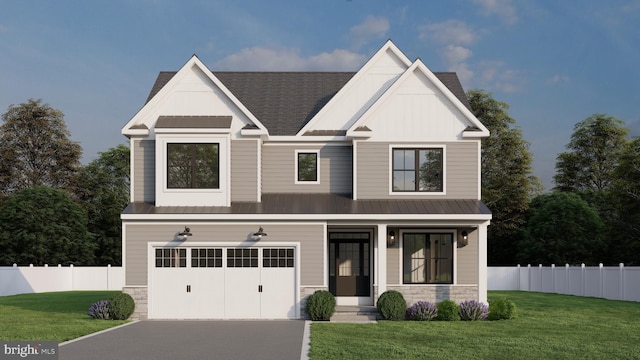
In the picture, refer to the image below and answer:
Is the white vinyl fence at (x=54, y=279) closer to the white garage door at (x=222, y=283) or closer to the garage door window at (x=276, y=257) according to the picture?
the white garage door at (x=222, y=283)

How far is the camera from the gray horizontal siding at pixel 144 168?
25.0m

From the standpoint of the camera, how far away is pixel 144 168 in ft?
82.2

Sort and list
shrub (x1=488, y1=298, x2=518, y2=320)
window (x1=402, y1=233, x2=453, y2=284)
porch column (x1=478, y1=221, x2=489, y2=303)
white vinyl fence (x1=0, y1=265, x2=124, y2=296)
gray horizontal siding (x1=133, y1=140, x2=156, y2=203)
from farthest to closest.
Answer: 1. white vinyl fence (x1=0, y1=265, x2=124, y2=296)
2. gray horizontal siding (x1=133, y1=140, x2=156, y2=203)
3. window (x1=402, y1=233, x2=453, y2=284)
4. porch column (x1=478, y1=221, x2=489, y2=303)
5. shrub (x1=488, y1=298, x2=518, y2=320)

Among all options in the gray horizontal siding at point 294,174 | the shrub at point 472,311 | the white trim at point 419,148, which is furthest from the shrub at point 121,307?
the shrub at point 472,311

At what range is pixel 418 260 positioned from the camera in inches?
987

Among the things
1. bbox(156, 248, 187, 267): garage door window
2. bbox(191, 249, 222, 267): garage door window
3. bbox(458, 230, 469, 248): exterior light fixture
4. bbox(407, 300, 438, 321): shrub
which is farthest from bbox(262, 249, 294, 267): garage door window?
bbox(458, 230, 469, 248): exterior light fixture

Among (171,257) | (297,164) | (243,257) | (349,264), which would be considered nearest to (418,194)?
(349,264)

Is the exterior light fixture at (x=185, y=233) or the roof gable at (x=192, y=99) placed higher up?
the roof gable at (x=192, y=99)

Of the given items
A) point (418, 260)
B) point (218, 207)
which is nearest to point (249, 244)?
point (218, 207)

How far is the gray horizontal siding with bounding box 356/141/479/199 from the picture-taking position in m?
25.1

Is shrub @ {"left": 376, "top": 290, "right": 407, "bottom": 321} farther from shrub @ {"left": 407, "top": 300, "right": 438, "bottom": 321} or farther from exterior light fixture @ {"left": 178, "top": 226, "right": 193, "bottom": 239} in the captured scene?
exterior light fixture @ {"left": 178, "top": 226, "right": 193, "bottom": 239}

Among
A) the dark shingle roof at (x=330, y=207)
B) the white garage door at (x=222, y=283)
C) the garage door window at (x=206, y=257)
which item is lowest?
the white garage door at (x=222, y=283)

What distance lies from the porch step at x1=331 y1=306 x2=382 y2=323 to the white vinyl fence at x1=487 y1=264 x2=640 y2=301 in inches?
512

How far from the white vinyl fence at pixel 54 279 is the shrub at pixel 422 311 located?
25857mm
